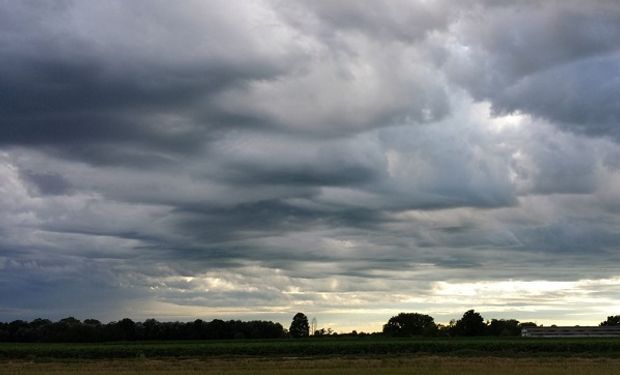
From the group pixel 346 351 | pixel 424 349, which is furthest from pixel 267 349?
pixel 424 349

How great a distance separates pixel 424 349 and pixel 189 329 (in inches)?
3262

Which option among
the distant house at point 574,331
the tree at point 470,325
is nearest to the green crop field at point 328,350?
the distant house at point 574,331

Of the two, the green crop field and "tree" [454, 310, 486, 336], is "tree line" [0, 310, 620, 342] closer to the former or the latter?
"tree" [454, 310, 486, 336]

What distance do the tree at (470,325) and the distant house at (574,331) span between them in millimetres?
14760

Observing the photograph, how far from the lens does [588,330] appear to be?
162 meters

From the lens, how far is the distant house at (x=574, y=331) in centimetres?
15625

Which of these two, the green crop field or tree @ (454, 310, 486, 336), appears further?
tree @ (454, 310, 486, 336)

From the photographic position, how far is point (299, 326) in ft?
632

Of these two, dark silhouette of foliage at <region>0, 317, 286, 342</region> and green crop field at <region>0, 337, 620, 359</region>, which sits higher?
dark silhouette of foliage at <region>0, 317, 286, 342</region>

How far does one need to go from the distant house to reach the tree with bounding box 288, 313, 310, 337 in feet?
179

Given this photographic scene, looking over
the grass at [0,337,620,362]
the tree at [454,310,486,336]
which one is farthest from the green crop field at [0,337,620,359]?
the tree at [454,310,486,336]

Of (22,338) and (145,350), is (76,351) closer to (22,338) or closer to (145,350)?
(145,350)

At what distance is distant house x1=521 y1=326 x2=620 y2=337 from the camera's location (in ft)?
513

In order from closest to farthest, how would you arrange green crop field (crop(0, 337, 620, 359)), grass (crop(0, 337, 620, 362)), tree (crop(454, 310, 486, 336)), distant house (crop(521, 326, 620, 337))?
grass (crop(0, 337, 620, 362)), green crop field (crop(0, 337, 620, 359)), distant house (crop(521, 326, 620, 337)), tree (crop(454, 310, 486, 336))
